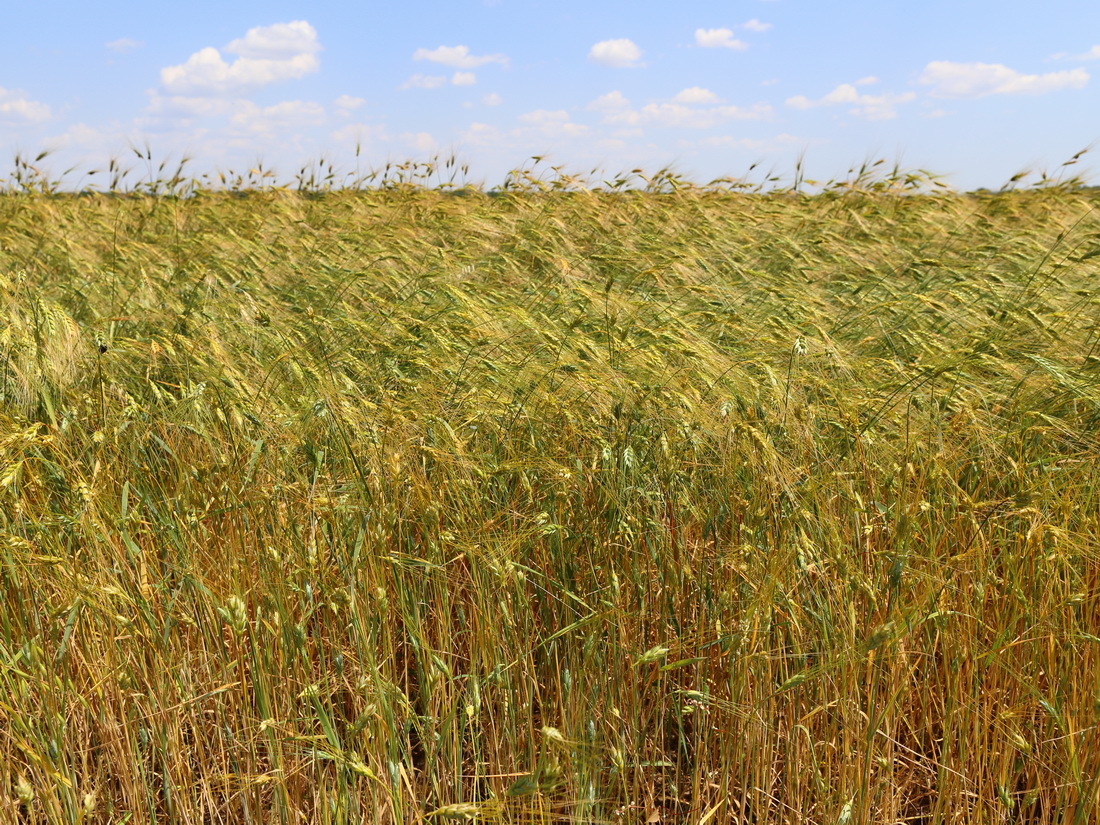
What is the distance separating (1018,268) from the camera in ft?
12.9

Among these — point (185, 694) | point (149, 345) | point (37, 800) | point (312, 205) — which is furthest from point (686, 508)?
point (312, 205)

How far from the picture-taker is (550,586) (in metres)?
1.65

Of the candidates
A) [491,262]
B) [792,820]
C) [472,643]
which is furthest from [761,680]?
[491,262]

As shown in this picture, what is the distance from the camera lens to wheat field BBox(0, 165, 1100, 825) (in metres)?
1.40

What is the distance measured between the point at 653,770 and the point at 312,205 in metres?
5.58

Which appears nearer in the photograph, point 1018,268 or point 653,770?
point 653,770

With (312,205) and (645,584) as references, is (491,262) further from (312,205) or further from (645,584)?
(312,205)

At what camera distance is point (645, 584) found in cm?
162

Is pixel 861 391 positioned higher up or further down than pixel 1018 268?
further down

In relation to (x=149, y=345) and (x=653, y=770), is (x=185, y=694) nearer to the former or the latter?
(x=653, y=770)

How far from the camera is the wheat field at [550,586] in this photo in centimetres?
140

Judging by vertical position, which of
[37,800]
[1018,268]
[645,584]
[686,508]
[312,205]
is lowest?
[37,800]

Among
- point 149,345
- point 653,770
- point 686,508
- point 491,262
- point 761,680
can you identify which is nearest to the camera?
point 761,680

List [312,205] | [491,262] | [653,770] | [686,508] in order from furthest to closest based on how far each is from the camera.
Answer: [312,205] → [491,262] → [686,508] → [653,770]
